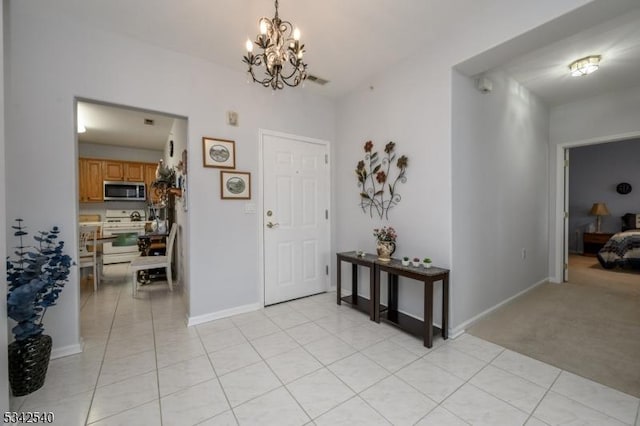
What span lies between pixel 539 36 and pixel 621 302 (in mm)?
3399

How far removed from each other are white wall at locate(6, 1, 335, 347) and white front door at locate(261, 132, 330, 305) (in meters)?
0.18

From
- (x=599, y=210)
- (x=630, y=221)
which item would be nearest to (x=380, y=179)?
(x=599, y=210)

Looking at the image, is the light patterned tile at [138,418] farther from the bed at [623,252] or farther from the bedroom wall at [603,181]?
the bedroom wall at [603,181]

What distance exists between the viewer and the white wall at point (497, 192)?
8.35 feet

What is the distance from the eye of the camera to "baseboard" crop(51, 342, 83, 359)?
2.12 meters

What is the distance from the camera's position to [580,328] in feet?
8.45

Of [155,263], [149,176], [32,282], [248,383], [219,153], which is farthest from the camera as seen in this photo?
[149,176]

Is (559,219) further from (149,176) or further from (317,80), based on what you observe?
(149,176)

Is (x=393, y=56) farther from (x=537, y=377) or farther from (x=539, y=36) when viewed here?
(x=537, y=377)

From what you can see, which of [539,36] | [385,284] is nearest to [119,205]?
[385,284]

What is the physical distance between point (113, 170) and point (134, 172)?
0.39m

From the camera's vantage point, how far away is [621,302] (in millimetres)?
3188

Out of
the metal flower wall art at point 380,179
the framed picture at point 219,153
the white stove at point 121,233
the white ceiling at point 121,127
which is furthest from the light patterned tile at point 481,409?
the white stove at point 121,233

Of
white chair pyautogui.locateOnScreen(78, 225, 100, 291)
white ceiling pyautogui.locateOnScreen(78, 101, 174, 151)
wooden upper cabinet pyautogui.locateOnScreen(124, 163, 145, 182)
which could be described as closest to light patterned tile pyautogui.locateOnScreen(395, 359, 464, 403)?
white ceiling pyautogui.locateOnScreen(78, 101, 174, 151)
